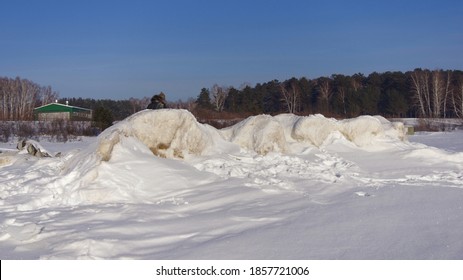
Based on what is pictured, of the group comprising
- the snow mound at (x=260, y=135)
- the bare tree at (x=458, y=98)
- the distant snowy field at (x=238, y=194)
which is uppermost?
the bare tree at (x=458, y=98)

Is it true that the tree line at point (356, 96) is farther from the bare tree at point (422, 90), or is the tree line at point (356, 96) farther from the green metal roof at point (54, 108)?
the green metal roof at point (54, 108)

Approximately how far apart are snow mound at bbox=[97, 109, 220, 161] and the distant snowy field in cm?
2

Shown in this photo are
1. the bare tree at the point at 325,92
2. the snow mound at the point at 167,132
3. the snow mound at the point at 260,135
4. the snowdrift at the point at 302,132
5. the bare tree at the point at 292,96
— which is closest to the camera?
the snow mound at the point at 167,132

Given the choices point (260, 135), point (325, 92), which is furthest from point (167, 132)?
point (325, 92)

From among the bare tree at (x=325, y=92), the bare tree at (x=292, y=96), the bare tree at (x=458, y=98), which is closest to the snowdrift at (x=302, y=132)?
the bare tree at (x=325, y=92)

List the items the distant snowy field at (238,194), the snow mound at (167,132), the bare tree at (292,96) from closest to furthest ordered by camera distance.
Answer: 1. the distant snowy field at (238,194)
2. the snow mound at (167,132)
3. the bare tree at (292,96)

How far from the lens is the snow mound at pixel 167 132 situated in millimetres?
9508

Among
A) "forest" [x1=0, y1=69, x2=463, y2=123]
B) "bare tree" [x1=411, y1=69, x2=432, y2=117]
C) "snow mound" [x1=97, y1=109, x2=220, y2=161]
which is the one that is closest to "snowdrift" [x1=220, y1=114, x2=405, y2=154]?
"snow mound" [x1=97, y1=109, x2=220, y2=161]

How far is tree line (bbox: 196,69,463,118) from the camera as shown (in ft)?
161

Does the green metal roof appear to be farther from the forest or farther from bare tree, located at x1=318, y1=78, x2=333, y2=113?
bare tree, located at x1=318, y1=78, x2=333, y2=113

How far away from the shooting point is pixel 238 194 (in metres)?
7.22

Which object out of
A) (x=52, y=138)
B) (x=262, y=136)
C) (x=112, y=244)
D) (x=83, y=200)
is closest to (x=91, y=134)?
(x=52, y=138)

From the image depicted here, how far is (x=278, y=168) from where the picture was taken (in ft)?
30.4

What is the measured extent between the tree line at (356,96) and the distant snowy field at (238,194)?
35.8 metres
